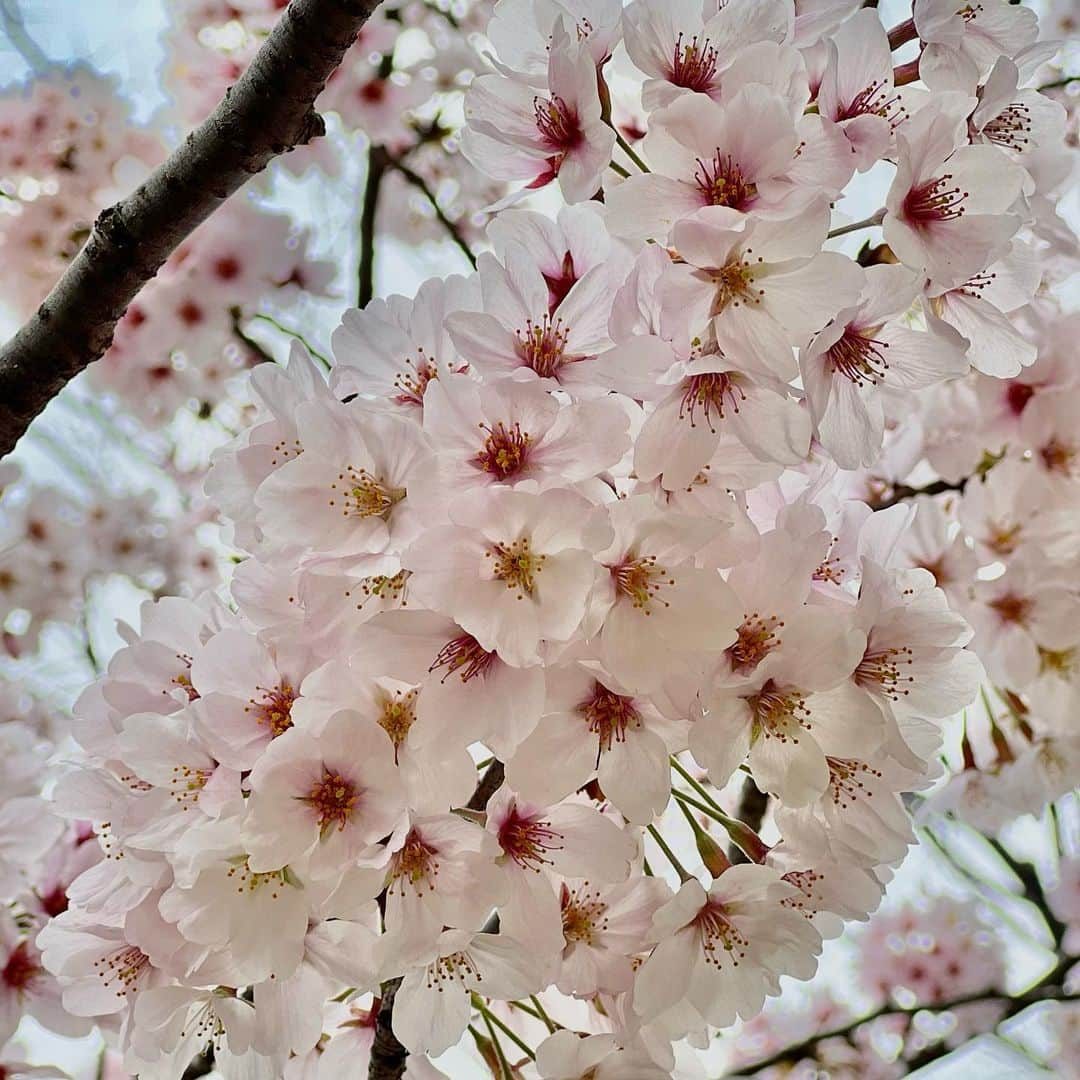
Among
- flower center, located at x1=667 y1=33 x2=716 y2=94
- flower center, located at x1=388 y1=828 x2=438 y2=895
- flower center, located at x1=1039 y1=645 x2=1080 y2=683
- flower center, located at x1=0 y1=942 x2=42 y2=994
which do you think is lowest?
flower center, located at x1=1039 y1=645 x2=1080 y2=683

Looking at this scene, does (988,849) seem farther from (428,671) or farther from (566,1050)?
(428,671)

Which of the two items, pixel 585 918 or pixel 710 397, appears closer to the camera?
pixel 710 397

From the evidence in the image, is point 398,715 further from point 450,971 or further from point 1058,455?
point 1058,455

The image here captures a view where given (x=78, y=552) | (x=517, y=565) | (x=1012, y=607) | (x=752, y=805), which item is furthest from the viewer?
(x=78, y=552)

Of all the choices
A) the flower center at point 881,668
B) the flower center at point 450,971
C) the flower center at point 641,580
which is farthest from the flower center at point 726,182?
the flower center at point 450,971

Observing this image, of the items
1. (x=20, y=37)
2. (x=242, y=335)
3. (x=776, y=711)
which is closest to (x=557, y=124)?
(x=776, y=711)

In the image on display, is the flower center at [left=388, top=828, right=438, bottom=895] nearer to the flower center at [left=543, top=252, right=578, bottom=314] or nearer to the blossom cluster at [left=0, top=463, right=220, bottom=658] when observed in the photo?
the flower center at [left=543, top=252, right=578, bottom=314]

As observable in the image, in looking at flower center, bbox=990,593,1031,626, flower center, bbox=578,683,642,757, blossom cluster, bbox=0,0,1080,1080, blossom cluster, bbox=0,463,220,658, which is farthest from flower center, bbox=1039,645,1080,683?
blossom cluster, bbox=0,463,220,658
